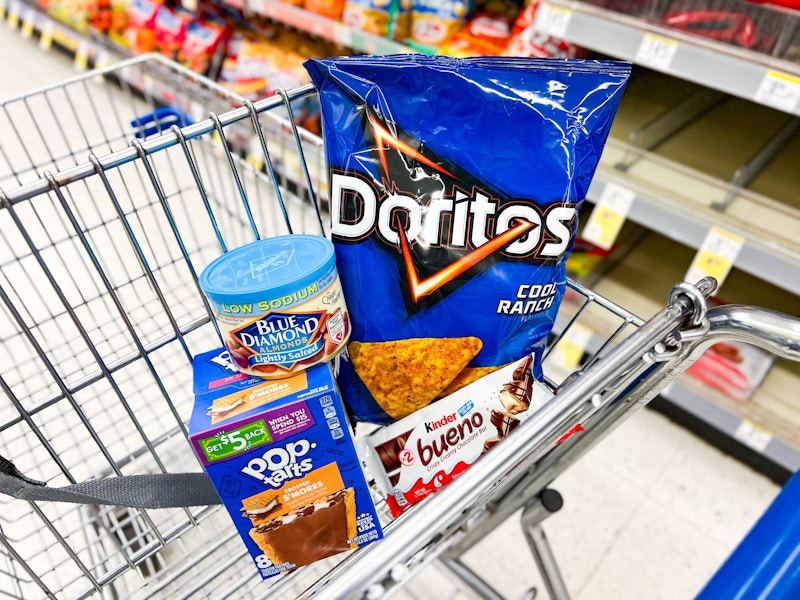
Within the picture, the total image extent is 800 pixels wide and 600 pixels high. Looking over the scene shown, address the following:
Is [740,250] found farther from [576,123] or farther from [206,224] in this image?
[206,224]

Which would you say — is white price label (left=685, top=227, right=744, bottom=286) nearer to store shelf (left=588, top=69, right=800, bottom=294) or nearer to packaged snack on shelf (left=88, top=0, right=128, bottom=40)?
store shelf (left=588, top=69, right=800, bottom=294)

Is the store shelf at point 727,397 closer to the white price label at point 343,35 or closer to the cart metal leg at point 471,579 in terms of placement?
the cart metal leg at point 471,579

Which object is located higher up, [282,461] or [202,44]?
[282,461]

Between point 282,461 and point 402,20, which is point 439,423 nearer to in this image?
point 282,461

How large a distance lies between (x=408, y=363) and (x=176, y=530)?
41 centimetres

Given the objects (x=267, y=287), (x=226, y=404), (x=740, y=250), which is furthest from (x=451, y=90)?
(x=740, y=250)

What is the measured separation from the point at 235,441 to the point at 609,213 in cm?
106

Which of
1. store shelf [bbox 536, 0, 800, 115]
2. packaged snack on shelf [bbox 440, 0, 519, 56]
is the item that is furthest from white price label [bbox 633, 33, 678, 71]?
packaged snack on shelf [bbox 440, 0, 519, 56]

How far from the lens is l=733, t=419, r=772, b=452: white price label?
4.32 ft

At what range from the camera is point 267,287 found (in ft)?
1.80

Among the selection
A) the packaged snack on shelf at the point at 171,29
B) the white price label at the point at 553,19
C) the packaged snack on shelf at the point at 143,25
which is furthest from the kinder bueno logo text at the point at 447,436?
the packaged snack on shelf at the point at 143,25

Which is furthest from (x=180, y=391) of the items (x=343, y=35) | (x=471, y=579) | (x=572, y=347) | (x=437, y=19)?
(x=437, y=19)

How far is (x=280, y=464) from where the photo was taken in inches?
22.8

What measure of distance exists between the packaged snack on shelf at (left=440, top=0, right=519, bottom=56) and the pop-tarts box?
1.25 meters
